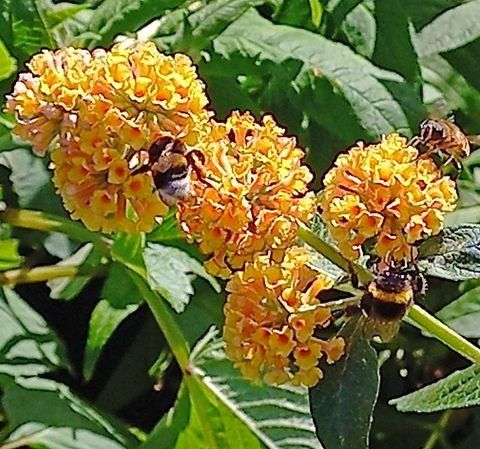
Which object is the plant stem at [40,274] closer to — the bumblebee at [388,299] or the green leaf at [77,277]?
the green leaf at [77,277]

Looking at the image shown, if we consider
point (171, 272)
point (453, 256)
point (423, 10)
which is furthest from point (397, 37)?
point (453, 256)

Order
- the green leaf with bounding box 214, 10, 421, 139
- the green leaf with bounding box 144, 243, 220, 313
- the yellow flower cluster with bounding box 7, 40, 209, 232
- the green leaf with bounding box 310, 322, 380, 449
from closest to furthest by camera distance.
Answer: the yellow flower cluster with bounding box 7, 40, 209, 232
the green leaf with bounding box 310, 322, 380, 449
the green leaf with bounding box 144, 243, 220, 313
the green leaf with bounding box 214, 10, 421, 139

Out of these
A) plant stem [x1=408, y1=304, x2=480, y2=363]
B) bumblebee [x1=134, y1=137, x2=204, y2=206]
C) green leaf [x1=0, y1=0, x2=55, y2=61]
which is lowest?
plant stem [x1=408, y1=304, x2=480, y2=363]

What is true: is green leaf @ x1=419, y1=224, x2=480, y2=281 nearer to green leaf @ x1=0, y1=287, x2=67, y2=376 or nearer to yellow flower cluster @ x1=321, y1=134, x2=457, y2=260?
yellow flower cluster @ x1=321, y1=134, x2=457, y2=260

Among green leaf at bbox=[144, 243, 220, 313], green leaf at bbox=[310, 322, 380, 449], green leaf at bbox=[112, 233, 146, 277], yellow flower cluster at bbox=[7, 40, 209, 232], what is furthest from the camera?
green leaf at bbox=[112, 233, 146, 277]

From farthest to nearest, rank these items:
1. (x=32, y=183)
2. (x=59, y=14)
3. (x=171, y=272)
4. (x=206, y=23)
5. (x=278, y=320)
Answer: (x=32, y=183)
(x=59, y=14)
(x=206, y=23)
(x=171, y=272)
(x=278, y=320)

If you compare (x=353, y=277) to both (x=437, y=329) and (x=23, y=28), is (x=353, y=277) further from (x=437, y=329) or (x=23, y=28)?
(x=23, y=28)

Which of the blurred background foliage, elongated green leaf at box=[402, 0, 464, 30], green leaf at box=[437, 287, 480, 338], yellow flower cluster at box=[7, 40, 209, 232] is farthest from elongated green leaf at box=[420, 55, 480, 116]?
yellow flower cluster at box=[7, 40, 209, 232]
